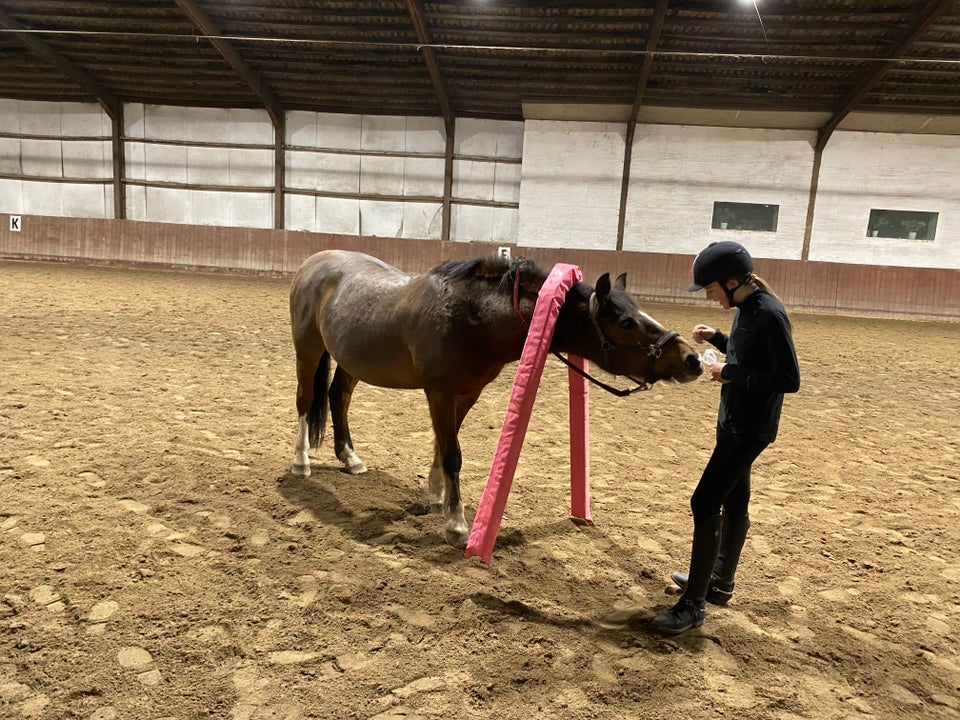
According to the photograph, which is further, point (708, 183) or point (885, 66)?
point (708, 183)

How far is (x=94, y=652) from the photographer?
86.7 inches

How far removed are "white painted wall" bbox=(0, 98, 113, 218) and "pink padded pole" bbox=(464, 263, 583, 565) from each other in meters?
20.2

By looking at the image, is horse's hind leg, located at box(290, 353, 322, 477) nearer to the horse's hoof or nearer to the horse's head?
the horse's hoof

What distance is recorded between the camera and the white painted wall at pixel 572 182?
1686 centimetres

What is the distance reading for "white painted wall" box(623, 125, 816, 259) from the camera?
16375 mm

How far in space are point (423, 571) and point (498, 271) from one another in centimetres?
158

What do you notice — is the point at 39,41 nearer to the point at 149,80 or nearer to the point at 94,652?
the point at 149,80

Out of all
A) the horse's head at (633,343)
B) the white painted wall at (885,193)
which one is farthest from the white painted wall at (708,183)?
the horse's head at (633,343)

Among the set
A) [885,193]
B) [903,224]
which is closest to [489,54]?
[885,193]

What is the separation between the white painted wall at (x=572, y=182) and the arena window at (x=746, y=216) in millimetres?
2771

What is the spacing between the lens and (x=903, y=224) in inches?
636

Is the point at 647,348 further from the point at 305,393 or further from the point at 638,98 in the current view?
the point at 638,98

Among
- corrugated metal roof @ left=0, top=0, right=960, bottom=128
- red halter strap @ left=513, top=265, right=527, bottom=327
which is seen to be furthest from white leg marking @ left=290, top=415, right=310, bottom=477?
corrugated metal roof @ left=0, top=0, right=960, bottom=128

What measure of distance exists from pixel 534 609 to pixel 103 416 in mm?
4002
